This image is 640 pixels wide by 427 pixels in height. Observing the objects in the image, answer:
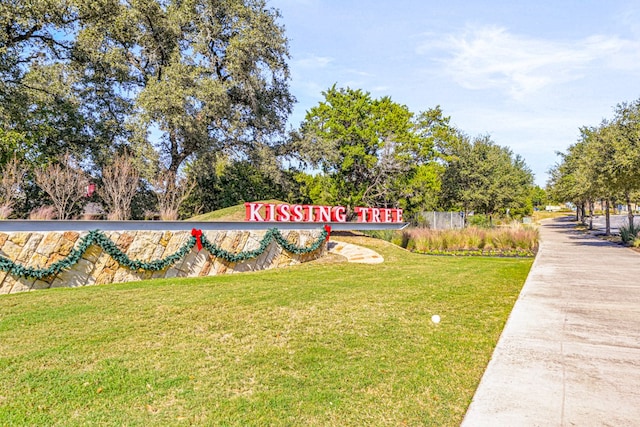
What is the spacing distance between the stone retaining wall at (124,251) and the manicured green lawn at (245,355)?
1.02 m

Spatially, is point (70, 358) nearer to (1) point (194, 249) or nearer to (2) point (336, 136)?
(1) point (194, 249)

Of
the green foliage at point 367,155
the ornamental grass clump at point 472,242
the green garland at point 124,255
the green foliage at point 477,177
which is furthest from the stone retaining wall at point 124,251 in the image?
the green foliage at point 477,177

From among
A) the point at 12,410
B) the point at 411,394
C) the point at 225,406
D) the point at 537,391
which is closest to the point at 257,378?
the point at 225,406

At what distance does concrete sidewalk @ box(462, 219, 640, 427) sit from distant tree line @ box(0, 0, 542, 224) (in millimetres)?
10558

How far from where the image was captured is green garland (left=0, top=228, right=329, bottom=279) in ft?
25.6

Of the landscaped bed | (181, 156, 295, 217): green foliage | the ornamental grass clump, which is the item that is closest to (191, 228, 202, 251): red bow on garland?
(181, 156, 295, 217): green foliage

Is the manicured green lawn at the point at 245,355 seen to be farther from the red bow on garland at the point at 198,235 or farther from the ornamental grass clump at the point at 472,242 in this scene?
the ornamental grass clump at the point at 472,242

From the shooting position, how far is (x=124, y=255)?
29.4 feet

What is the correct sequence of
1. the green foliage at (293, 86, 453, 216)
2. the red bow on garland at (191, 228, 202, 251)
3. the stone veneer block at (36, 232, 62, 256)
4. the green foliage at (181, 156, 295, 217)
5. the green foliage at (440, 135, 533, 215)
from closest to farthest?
the stone veneer block at (36, 232, 62, 256) < the red bow on garland at (191, 228, 202, 251) < the green foliage at (181, 156, 295, 217) < the green foliage at (293, 86, 453, 216) < the green foliage at (440, 135, 533, 215)

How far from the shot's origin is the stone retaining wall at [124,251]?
7.98 metres

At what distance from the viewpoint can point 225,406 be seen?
3115mm

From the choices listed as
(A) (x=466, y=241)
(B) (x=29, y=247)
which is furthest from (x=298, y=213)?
(A) (x=466, y=241)

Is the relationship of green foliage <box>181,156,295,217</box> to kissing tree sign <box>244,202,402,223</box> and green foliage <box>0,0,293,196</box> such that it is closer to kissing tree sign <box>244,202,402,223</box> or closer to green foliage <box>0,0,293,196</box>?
green foliage <box>0,0,293,196</box>

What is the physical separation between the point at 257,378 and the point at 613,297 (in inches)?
264
